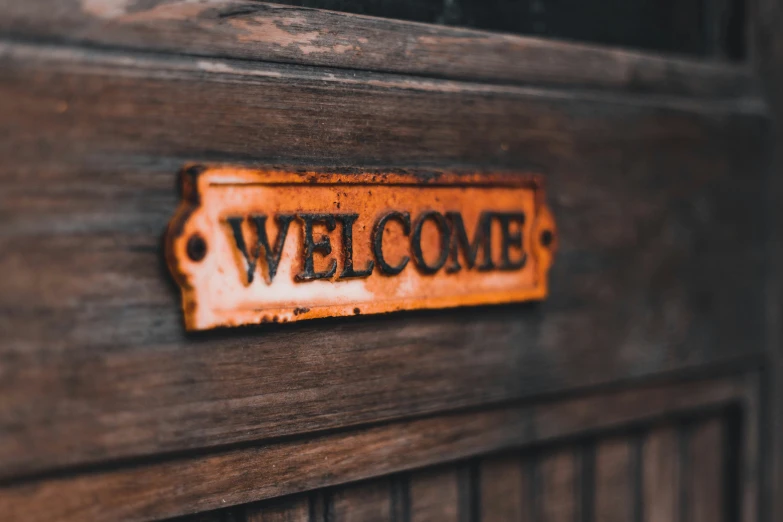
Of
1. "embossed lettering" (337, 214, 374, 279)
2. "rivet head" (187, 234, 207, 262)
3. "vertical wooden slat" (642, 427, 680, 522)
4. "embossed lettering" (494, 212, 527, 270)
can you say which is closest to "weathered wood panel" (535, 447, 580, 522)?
"vertical wooden slat" (642, 427, 680, 522)

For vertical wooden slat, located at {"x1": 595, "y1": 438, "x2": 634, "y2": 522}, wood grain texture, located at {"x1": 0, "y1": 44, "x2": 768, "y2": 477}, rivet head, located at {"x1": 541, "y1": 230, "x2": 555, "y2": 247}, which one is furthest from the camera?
vertical wooden slat, located at {"x1": 595, "y1": 438, "x2": 634, "y2": 522}

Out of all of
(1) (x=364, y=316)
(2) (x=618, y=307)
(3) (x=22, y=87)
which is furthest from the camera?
(2) (x=618, y=307)

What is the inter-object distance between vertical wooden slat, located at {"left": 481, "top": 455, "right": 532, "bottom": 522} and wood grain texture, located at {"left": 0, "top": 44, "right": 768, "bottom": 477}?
0.09m

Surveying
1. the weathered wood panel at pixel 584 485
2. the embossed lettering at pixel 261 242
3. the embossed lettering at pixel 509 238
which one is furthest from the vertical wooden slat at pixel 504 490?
the embossed lettering at pixel 261 242


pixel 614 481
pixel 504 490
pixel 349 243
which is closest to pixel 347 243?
pixel 349 243

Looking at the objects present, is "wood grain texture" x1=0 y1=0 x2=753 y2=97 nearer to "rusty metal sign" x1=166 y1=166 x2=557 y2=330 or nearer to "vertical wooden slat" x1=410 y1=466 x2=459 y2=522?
"rusty metal sign" x1=166 y1=166 x2=557 y2=330

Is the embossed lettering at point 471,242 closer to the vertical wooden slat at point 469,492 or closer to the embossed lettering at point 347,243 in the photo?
the embossed lettering at point 347,243

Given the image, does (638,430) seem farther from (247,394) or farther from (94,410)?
(94,410)

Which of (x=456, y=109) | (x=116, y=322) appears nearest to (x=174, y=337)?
(x=116, y=322)

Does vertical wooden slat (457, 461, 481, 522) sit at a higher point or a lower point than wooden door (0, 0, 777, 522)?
lower

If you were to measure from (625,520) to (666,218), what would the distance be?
0.37 m

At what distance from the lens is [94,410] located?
20.2 inches

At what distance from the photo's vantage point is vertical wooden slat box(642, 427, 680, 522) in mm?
878

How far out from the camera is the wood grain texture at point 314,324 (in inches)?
19.4
